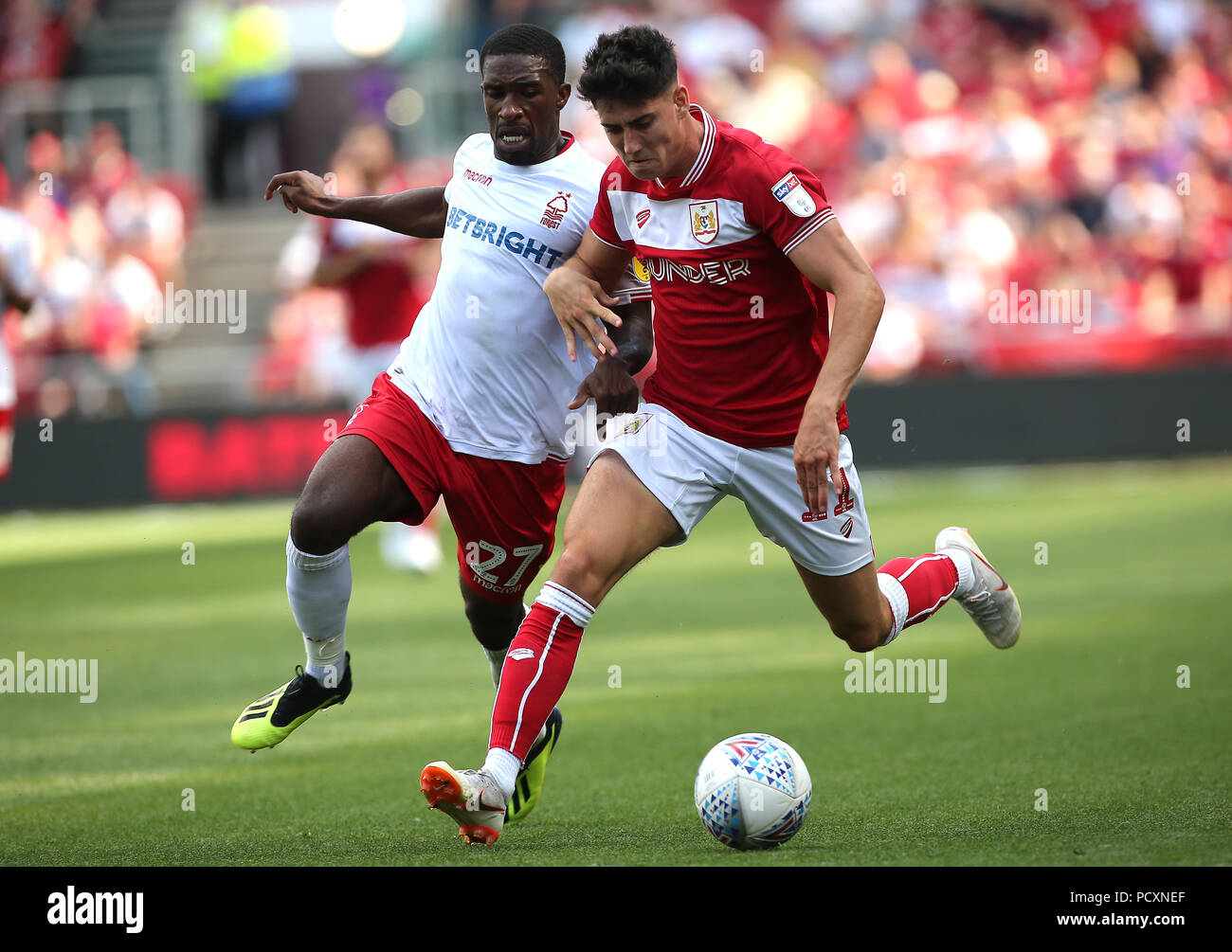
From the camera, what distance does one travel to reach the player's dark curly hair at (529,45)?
19.5 feet

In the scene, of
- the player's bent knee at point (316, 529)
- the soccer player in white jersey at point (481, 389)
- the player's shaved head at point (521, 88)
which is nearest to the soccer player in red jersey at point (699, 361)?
the soccer player in white jersey at point (481, 389)

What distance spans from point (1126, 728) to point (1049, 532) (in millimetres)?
7018

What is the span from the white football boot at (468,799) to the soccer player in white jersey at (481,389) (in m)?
0.64

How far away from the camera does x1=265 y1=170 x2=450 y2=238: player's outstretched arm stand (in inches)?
254

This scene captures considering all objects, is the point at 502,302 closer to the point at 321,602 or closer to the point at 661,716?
the point at 321,602

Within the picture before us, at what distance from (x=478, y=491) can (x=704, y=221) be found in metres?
1.39

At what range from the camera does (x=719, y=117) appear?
20.5 meters

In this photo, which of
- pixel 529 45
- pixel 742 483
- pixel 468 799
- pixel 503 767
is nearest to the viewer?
pixel 468 799

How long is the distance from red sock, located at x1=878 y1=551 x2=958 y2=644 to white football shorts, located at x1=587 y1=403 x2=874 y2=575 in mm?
485

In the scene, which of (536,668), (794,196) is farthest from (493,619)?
(794,196)

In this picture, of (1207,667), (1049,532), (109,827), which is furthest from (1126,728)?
(1049,532)

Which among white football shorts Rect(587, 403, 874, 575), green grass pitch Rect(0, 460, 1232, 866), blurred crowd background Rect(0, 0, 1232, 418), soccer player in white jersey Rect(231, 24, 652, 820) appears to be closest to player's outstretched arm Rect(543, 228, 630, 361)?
soccer player in white jersey Rect(231, 24, 652, 820)

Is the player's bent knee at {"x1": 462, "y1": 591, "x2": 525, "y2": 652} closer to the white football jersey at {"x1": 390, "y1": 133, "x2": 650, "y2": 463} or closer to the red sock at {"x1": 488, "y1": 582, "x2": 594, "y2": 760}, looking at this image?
the white football jersey at {"x1": 390, "y1": 133, "x2": 650, "y2": 463}

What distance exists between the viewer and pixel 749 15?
23.7 meters
